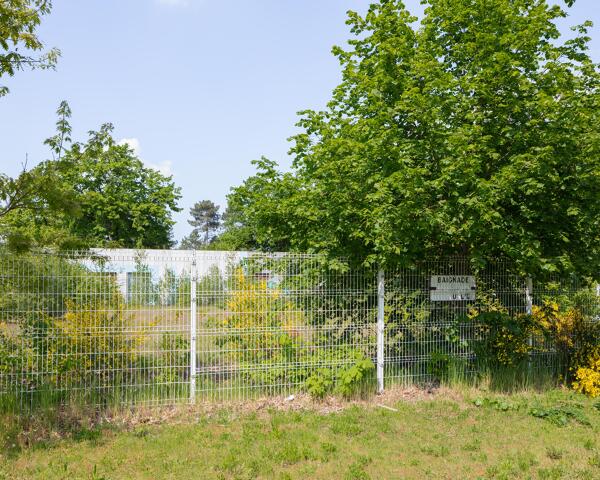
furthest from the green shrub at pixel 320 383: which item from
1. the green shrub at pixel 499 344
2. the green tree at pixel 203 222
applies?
the green tree at pixel 203 222

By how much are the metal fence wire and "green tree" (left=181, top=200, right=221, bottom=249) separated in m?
89.3

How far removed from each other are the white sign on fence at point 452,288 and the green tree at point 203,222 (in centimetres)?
8925

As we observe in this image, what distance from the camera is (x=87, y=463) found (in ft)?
17.5

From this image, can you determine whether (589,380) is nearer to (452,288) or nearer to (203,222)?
(452,288)

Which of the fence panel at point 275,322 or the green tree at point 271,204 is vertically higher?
the green tree at point 271,204

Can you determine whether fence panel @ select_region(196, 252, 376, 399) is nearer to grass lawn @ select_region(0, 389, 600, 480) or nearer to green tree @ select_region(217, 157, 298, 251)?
grass lawn @ select_region(0, 389, 600, 480)

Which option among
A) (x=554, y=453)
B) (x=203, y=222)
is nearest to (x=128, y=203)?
(x=554, y=453)

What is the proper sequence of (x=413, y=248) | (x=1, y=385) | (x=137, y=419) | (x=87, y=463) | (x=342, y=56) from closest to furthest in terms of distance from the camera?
(x=87, y=463), (x=1, y=385), (x=137, y=419), (x=413, y=248), (x=342, y=56)

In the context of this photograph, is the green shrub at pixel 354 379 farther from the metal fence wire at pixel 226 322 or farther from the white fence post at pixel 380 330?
the white fence post at pixel 380 330

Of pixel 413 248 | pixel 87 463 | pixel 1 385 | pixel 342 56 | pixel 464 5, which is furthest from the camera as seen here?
pixel 342 56

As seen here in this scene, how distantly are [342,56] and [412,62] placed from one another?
3300mm

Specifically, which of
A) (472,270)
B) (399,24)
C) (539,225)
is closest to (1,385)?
(472,270)

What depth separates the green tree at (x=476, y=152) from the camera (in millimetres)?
7512

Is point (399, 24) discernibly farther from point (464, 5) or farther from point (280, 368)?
point (280, 368)
